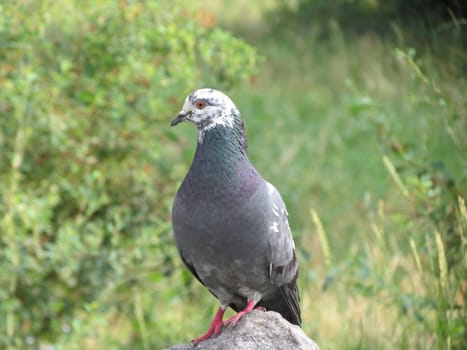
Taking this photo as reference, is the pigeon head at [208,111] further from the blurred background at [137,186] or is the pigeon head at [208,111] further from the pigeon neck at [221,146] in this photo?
the blurred background at [137,186]

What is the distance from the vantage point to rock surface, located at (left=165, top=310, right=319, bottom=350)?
3.18m

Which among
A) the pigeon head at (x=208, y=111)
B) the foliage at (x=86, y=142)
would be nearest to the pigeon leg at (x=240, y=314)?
the pigeon head at (x=208, y=111)

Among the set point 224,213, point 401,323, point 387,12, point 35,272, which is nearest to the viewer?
point 224,213

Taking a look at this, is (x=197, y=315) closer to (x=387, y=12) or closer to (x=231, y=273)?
(x=231, y=273)

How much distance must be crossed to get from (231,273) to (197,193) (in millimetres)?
351

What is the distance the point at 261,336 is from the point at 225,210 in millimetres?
497

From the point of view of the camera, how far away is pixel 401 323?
445 cm

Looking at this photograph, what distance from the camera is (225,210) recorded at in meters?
3.26

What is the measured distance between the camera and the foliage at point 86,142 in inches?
192

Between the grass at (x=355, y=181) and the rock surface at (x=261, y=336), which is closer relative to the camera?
the rock surface at (x=261, y=336)

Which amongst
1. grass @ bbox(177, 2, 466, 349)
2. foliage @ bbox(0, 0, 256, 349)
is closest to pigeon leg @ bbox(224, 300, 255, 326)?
grass @ bbox(177, 2, 466, 349)

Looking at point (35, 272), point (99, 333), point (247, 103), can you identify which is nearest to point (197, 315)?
point (99, 333)

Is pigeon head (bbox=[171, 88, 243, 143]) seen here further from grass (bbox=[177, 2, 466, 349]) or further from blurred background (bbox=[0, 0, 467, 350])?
blurred background (bbox=[0, 0, 467, 350])

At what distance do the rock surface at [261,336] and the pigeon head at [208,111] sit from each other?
29.1 inches
